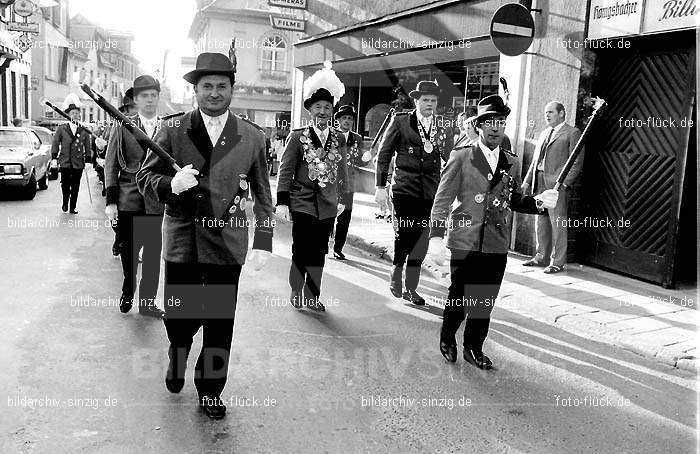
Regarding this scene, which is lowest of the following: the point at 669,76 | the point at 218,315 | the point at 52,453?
the point at 52,453

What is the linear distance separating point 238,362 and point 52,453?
1605mm

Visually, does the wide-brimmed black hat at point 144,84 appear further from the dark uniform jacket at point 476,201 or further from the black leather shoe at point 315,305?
the dark uniform jacket at point 476,201

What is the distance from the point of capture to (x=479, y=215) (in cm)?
468

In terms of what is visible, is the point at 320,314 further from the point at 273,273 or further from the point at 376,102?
the point at 376,102

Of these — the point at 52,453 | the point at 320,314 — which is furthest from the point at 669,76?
the point at 52,453

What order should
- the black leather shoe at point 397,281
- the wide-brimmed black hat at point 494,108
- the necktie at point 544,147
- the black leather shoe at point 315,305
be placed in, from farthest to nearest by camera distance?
the necktie at point 544,147 < the black leather shoe at point 397,281 < the black leather shoe at point 315,305 < the wide-brimmed black hat at point 494,108

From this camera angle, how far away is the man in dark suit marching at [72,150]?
38.3 ft

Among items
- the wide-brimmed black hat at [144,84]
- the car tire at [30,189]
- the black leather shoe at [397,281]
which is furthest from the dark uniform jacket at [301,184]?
the car tire at [30,189]

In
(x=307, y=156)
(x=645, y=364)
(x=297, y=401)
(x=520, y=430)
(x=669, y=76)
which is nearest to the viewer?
(x=520, y=430)

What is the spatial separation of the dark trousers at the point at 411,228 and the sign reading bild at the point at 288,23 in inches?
467

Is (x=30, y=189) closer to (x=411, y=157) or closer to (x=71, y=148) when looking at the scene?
(x=71, y=148)

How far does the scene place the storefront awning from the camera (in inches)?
417

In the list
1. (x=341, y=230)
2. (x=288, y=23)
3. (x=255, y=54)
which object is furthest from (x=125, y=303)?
(x=255, y=54)

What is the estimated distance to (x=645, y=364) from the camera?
5.13 meters
